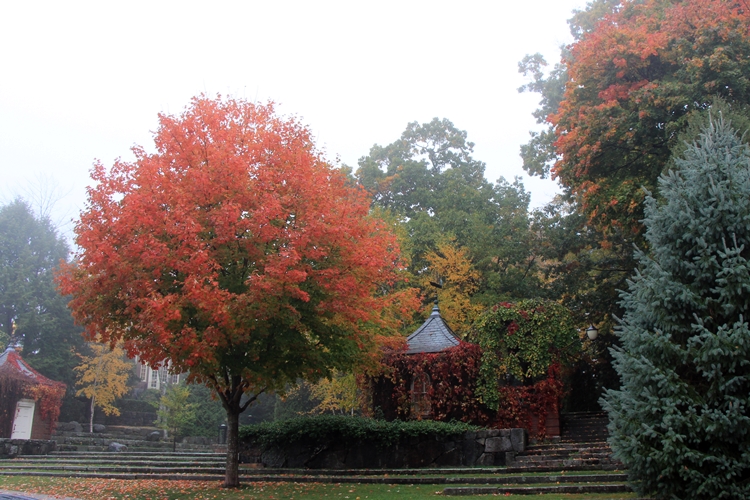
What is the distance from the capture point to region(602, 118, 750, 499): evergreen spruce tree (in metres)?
7.62

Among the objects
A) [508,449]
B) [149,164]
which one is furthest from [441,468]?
[149,164]

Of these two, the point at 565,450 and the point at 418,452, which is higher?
the point at 565,450

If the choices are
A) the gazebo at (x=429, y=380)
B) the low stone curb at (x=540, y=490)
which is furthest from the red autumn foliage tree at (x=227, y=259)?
the gazebo at (x=429, y=380)

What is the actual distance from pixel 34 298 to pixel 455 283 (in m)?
28.8

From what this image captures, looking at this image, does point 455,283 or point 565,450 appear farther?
point 455,283

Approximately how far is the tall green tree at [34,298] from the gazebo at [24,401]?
8.68 metres

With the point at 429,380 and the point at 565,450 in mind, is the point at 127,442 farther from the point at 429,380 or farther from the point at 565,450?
the point at 565,450

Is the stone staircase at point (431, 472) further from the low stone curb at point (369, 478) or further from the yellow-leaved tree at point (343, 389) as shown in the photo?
the yellow-leaved tree at point (343, 389)

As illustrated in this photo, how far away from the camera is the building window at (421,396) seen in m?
18.1

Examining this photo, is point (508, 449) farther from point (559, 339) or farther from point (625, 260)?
point (625, 260)

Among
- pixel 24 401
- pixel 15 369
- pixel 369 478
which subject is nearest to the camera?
pixel 369 478

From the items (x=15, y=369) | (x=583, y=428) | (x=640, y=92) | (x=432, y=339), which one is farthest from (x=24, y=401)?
(x=640, y=92)

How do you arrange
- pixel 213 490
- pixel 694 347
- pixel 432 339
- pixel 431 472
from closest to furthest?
pixel 694 347, pixel 213 490, pixel 431 472, pixel 432 339

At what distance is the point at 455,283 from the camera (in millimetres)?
24547
